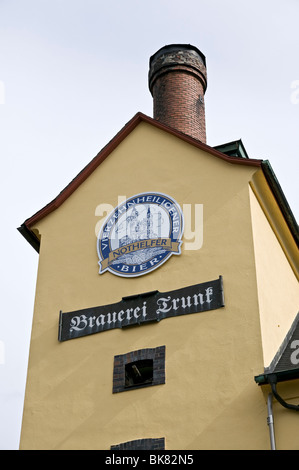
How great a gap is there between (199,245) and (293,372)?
401 cm

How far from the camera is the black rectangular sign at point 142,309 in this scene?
16.6m

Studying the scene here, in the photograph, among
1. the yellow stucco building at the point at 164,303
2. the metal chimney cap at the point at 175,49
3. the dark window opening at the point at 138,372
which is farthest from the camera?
the metal chimney cap at the point at 175,49

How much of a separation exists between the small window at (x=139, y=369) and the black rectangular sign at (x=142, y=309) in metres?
0.71

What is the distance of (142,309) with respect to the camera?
17.1 meters

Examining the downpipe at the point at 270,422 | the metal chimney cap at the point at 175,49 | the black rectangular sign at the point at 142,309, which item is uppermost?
the metal chimney cap at the point at 175,49

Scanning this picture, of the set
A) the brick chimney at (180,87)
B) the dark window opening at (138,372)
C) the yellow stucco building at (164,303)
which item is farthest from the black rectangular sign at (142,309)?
the brick chimney at (180,87)

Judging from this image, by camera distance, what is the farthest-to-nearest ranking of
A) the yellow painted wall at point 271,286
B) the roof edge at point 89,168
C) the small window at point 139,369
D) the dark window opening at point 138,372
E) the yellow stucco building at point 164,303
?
the roof edge at point 89,168
the dark window opening at point 138,372
the yellow painted wall at point 271,286
the small window at point 139,369
the yellow stucco building at point 164,303

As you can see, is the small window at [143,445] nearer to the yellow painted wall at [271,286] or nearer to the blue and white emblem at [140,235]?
the yellow painted wall at [271,286]

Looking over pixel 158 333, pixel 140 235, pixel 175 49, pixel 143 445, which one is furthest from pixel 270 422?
pixel 175 49

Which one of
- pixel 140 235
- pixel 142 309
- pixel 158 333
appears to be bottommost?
pixel 158 333

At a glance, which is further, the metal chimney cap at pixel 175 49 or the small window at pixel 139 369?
the metal chimney cap at pixel 175 49

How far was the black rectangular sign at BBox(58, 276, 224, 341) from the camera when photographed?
16.6 metres

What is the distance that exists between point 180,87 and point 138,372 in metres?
10.6

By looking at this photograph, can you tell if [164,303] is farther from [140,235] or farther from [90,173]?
[90,173]
